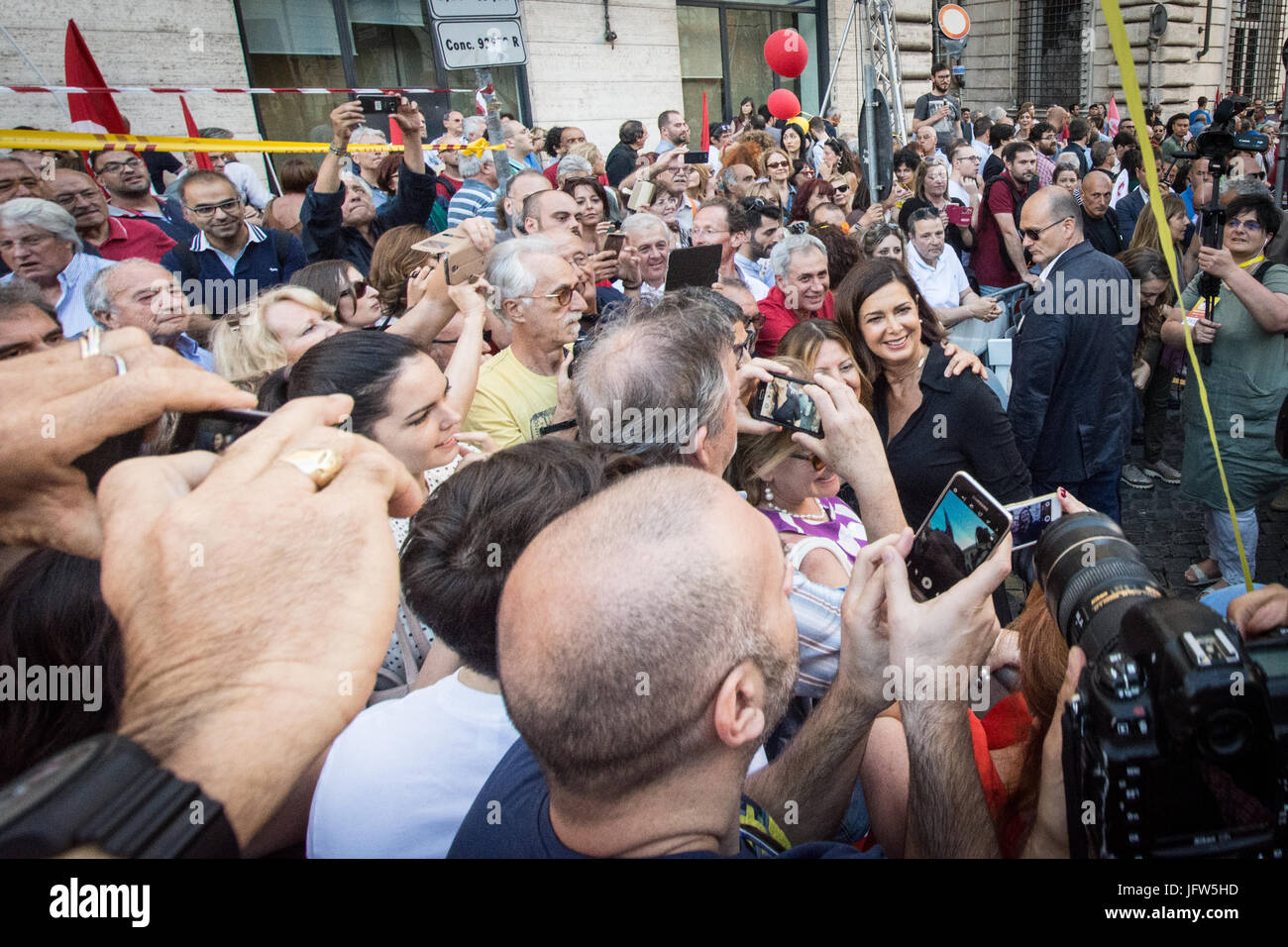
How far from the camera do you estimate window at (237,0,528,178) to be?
26.9ft

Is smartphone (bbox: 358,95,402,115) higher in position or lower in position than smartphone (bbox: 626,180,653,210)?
higher

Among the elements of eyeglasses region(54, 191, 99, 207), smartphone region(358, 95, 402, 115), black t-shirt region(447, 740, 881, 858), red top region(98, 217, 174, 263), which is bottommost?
black t-shirt region(447, 740, 881, 858)

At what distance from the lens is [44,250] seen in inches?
114

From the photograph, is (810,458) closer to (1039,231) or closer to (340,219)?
(1039,231)

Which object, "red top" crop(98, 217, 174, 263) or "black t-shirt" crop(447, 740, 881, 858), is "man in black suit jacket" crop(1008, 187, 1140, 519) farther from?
"red top" crop(98, 217, 174, 263)

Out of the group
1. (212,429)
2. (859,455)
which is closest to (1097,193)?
(859,455)

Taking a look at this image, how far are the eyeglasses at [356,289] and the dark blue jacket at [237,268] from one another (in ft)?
3.13

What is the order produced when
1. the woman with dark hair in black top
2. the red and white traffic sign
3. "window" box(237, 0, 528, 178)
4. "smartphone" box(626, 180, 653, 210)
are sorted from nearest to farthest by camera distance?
the woman with dark hair in black top < "smartphone" box(626, 180, 653, 210) < "window" box(237, 0, 528, 178) < the red and white traffic sign

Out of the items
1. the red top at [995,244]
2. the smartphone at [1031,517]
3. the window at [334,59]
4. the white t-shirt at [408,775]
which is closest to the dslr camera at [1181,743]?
the smartphone at [1031,517]

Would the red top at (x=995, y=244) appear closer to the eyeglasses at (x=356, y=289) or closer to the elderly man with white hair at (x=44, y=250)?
the eyeglasses at (x=356, y=289)

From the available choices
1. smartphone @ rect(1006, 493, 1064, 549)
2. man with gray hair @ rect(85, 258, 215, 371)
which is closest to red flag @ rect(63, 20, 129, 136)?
man with gray hair @ rect(85, 258, 215, 371)

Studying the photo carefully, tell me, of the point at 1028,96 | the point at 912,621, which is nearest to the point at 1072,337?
the point at 912,621

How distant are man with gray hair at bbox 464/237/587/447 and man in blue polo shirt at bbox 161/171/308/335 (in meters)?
1.52

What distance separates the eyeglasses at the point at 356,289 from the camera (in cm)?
277
